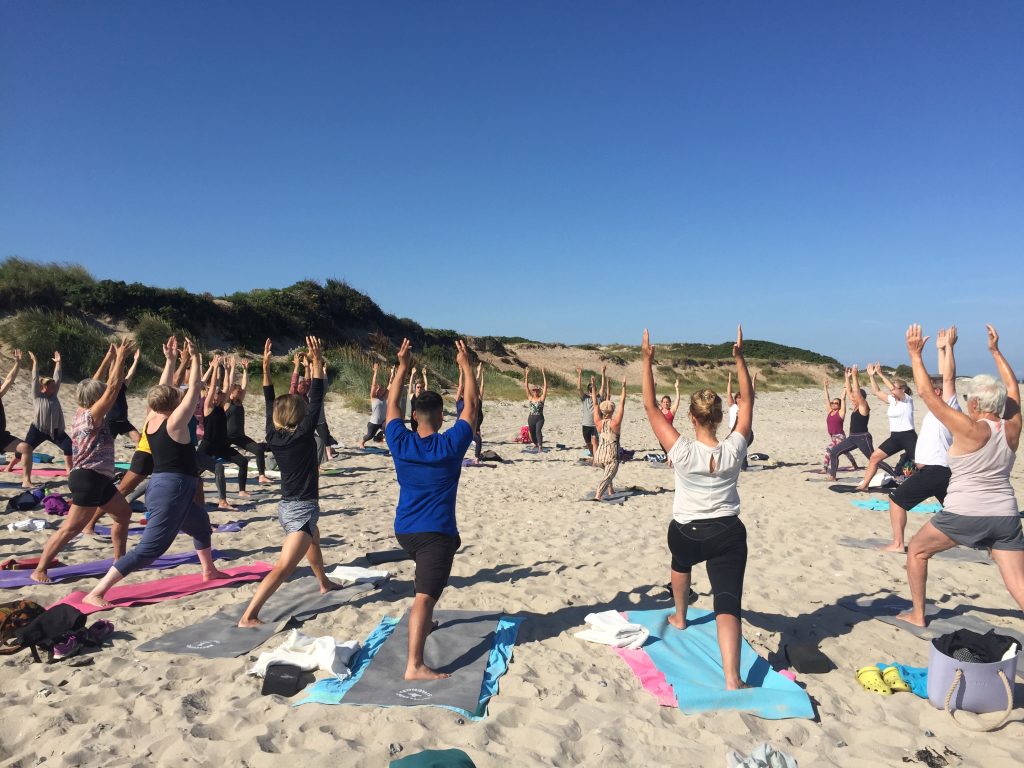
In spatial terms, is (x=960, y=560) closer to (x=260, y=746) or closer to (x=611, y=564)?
(x=611, y=564)

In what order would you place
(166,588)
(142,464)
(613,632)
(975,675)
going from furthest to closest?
(142,464) < (166,588) < (613,632) < (975,675)

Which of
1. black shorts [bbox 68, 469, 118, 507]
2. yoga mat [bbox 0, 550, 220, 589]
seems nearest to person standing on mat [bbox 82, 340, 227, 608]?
black shorts [bbox 68, 469, 118, 507]

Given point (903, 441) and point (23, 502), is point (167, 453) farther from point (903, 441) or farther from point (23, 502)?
point (903, 441)

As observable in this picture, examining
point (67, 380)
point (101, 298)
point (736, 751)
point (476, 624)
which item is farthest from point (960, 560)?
point (101, 298)

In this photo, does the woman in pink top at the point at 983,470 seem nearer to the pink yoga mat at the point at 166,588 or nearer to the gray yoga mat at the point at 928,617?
the gray yoga mat at the point at 928,617

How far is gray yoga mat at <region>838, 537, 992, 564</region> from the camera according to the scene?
6867 mm

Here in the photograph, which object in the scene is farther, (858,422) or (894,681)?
(858,422)

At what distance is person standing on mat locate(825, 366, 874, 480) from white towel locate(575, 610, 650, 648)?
6488 mm

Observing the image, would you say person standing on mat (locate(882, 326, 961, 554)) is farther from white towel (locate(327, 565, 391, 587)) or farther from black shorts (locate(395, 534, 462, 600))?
white towel (locate(327, 565, 391, 587))

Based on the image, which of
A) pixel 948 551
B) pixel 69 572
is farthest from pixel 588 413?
pixel 69 572

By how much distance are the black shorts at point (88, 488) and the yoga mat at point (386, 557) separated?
260 cm

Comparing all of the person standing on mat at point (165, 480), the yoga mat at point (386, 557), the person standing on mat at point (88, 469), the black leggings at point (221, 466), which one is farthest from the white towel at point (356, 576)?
the black leggings at point (221, 466)

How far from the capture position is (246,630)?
471 cm

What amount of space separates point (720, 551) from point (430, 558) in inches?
74.8
